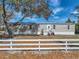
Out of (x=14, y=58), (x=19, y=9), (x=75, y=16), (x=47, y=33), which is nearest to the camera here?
(x=14, y=58)

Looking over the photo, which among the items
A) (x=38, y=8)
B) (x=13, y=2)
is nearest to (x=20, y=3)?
(x=13, y=2)

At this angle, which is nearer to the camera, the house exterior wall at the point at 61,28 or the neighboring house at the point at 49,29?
the neighboring house at the point at 49,29

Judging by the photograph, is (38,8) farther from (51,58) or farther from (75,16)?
(75,16)

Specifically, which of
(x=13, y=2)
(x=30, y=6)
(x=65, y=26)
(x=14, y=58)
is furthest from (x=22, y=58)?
(x=65, y=26)

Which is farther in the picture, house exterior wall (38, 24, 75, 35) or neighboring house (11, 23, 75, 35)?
house exterior wall (38, 24, 75, 35)

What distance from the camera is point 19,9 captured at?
38562mm

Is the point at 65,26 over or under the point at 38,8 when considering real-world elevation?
under

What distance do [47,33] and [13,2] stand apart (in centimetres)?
2938

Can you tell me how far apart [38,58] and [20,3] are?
78.8ft

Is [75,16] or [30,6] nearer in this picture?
[30,6]

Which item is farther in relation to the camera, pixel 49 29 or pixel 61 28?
pixel 61 28

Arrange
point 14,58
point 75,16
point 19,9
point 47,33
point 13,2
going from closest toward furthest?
point 14,58 < point 13,2 < point 19,9 < point 47,33 < point 75,16

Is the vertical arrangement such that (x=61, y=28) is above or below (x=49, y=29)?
above

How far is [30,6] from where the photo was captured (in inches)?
1524
